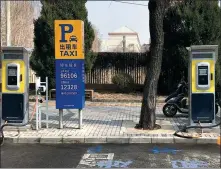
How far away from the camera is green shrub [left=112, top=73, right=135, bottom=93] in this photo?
17.4 m

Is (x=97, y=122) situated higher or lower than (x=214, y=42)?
lower

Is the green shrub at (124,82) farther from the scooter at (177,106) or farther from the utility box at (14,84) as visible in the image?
the utility box at (14,84)

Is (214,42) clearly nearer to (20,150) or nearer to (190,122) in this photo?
(190,122)

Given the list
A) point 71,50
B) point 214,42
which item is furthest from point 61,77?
point 214,42

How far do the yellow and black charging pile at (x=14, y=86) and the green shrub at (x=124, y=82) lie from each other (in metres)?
8.72

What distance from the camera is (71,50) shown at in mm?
8977

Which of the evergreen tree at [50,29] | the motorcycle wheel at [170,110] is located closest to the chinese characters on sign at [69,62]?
the motorcycle wheel at [170,110]

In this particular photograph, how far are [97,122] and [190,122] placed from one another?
271 centimetres

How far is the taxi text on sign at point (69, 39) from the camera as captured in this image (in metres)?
8.91

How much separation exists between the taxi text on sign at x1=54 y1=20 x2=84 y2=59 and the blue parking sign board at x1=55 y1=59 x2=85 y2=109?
171mm

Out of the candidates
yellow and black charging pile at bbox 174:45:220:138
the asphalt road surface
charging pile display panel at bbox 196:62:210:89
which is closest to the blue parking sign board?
the asphalt road surface

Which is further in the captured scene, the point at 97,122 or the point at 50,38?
the point at 50,38

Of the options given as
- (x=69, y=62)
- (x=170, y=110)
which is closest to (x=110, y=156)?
(x=69, y=62)

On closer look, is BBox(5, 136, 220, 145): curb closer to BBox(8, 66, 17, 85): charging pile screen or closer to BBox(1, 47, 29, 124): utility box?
BBox(1, 47, 29, 124): utility box
